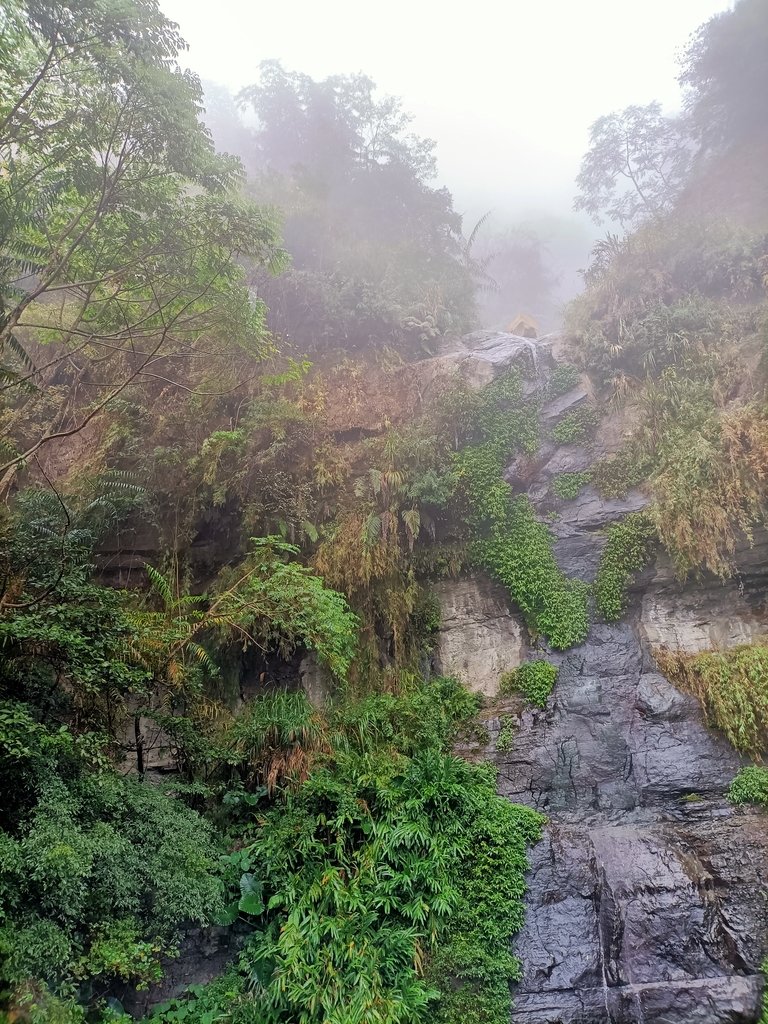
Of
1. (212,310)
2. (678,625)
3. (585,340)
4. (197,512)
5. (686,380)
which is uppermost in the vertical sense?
(585,340)

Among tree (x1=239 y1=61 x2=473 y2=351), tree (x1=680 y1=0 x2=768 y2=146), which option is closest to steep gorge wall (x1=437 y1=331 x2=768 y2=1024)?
tree (x1=239 y1=61 x2=473 y2=351)

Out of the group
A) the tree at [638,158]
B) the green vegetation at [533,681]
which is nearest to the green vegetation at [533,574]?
the green vegetation at [533,681]

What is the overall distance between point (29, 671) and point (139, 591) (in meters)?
3.43

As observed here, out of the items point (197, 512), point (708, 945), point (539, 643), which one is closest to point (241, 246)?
point (197, 512)

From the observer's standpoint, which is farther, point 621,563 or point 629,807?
point 621,563

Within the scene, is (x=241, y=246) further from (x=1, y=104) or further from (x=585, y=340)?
(x=585, y=340)

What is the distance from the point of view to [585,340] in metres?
12.1

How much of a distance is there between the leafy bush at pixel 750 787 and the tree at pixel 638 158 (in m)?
17.9

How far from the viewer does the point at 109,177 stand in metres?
6.58

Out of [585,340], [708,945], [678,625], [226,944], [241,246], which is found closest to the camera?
[708,945]

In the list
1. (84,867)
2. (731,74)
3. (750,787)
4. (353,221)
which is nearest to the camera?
(84,867)

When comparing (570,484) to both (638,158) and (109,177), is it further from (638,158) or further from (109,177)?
(638,158)

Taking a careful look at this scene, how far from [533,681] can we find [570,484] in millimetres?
3797

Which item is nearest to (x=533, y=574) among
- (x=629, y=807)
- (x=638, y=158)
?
(x=629, y=807)
